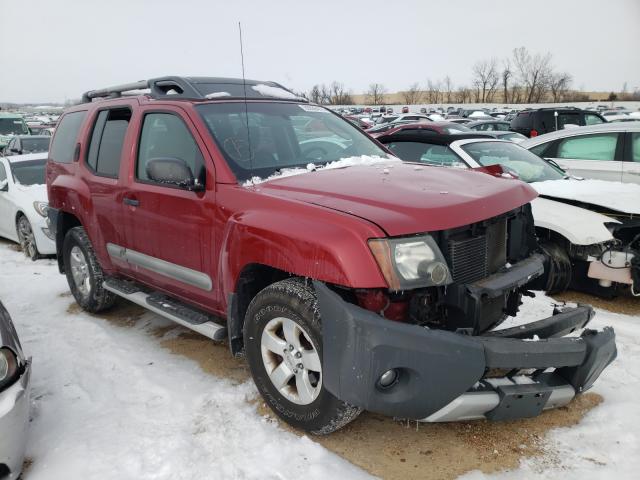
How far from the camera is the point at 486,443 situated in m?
2.99

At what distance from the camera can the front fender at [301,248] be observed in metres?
2.48

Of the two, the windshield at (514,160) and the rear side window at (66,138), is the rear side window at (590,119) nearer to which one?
the windshield at (514,160)

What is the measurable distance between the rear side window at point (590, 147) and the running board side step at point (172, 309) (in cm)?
603

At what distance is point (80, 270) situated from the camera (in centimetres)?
518

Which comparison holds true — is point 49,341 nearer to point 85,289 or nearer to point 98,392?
point 85,289

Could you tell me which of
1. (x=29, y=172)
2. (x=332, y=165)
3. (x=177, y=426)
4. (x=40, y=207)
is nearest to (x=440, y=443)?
(x=177, y=426)

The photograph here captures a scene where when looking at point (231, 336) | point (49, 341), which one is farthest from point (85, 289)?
point (231, 336)

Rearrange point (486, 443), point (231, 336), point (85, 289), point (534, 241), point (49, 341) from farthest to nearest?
1. point (85, 289)
2. point (49, 341)
3. point (534, 241)
4. point (231, 336)
5. point (486, 443)

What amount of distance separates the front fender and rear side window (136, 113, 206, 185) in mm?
587

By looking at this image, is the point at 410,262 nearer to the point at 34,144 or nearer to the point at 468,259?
the point at 468,259

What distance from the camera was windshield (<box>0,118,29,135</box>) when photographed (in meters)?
21.7

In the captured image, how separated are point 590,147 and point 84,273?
671 cm

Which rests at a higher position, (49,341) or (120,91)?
(120,91)

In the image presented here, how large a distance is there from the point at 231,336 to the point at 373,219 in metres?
1.31
